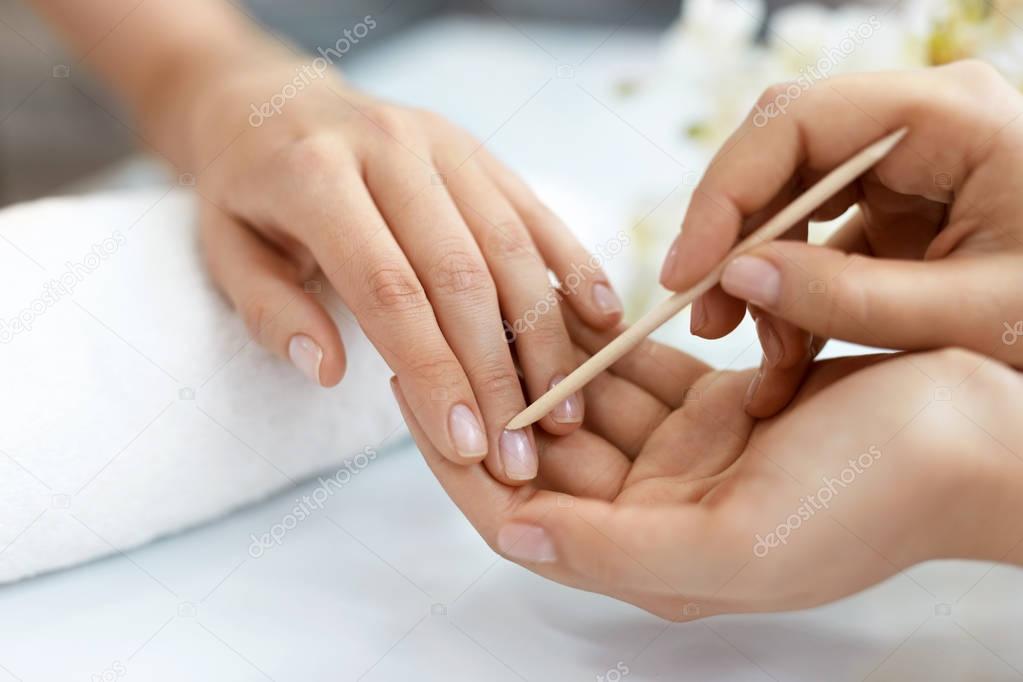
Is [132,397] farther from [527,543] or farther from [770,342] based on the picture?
[770,342]

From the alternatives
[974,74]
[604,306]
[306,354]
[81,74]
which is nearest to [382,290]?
[306,354]

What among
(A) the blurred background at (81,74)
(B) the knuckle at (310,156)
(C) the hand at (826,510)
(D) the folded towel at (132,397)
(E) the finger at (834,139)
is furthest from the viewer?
(A) the blurred background at (81,74)

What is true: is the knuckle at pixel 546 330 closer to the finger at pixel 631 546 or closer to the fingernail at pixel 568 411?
the fingernail at pixel 568 411

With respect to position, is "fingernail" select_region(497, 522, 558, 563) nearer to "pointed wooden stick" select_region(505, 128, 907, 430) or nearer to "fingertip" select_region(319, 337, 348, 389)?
"pointed wooden stick" select_region(505, 128, 907, 430)

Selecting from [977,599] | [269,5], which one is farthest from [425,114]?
[269,5]

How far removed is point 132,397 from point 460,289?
316mm

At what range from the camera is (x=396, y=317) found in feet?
2.55

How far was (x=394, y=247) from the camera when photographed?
82 cm

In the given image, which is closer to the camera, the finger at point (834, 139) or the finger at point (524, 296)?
the finger at point (834, 139)

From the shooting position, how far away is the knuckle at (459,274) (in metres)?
0.80

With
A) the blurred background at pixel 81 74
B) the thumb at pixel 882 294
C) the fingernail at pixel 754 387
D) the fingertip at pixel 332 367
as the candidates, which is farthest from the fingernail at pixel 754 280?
the blurred background at pixel 81 74

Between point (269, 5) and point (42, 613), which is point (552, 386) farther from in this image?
point (269, 5)

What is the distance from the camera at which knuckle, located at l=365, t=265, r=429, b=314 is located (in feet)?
2.56

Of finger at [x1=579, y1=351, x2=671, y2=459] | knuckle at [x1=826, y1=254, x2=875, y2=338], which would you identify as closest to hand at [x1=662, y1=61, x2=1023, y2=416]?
knuckle at [x1=826, y1=254, x2=875, y2=338]
